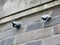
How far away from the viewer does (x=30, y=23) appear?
2113 millimetres

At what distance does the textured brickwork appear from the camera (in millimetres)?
1919

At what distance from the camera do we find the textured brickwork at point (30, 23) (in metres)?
1.92

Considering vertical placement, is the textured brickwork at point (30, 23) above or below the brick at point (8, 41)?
above

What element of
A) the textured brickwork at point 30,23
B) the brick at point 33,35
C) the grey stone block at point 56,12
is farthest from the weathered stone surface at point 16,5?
the brick at point 33,35

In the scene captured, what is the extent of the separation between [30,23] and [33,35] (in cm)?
16

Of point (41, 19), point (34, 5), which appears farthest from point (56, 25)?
point (34, 5)

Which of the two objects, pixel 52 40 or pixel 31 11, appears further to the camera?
pixel 31 11

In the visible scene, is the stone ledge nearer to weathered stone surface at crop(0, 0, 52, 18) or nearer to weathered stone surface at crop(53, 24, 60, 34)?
weathered stone surface at crop(0, 0, 52, 18)

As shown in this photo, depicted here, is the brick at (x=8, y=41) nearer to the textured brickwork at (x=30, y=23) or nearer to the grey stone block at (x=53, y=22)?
the textured brickwork at (x=30, y=23)

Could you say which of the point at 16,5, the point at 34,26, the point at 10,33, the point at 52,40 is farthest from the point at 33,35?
the point at 16,5

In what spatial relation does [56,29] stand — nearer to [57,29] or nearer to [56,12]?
[57,29]

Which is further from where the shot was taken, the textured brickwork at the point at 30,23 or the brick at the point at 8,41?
the brick at the point at 8,41

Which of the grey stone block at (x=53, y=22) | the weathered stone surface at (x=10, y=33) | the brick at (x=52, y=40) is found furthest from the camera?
the weathered stone surface at (x=10, y=33)

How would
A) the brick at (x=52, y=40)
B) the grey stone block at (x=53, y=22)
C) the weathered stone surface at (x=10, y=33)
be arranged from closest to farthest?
the brick at (x=52, y=40)
the grey stone block at (x=53, y=22)
the weathered stone surface at (x=10, y=33)
